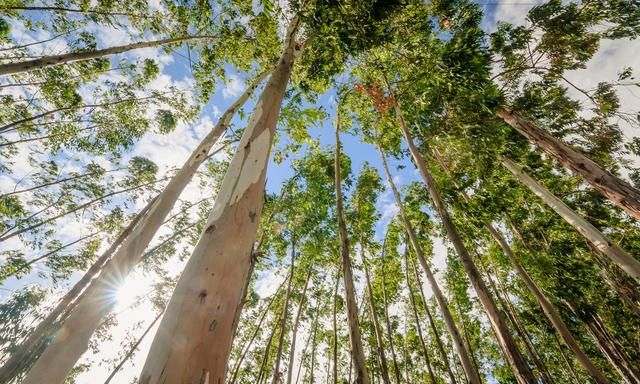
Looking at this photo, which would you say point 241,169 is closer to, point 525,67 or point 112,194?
point 525,67

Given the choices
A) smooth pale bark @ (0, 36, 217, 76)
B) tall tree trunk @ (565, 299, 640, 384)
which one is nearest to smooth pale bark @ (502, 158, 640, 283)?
tall tree trunk @ (565, 299, 640, 384)

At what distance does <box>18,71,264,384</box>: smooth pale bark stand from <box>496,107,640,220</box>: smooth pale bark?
22.6 feet

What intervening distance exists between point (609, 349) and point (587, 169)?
11.8 m

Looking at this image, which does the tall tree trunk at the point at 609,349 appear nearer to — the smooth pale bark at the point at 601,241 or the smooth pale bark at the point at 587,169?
the smooth pale bark at the point at 601,241

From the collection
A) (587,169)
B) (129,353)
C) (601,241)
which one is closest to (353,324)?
(601,241)

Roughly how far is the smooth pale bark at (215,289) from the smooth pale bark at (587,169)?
20.0ft

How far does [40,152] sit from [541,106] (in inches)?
645

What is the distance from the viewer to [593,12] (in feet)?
19.4

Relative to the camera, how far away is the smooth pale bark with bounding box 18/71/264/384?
2.07 m

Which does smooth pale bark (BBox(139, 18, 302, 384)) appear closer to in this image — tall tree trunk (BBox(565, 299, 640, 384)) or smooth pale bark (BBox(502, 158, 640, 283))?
smooth pale bark (BBox(502, 158, 640, 283))

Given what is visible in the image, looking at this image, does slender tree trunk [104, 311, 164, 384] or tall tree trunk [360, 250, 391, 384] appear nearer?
tall tree trunk [360, 250, 391, 384]

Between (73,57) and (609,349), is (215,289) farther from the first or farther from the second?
(609,349)

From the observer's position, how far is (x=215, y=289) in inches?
42.8

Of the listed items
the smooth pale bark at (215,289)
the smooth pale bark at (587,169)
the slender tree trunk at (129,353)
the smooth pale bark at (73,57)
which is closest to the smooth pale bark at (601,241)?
the smooth pale bark at (587,169)
